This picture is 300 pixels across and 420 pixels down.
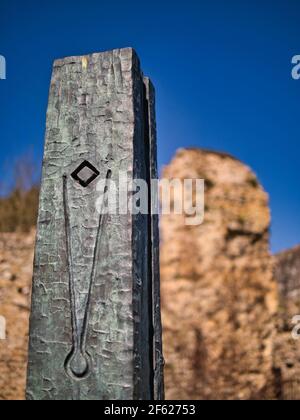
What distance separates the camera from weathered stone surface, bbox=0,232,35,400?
5211mm

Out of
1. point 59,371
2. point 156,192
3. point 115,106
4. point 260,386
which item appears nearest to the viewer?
point 59,371

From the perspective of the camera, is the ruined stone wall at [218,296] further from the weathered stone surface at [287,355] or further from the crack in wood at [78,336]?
the crack in wood at [78,336]

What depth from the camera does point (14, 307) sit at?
5.61 meters

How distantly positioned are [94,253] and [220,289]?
5.36 metres

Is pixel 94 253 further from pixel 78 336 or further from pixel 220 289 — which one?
pixel 220 289

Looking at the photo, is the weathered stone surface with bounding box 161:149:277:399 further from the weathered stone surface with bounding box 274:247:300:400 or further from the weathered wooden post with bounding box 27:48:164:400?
the weathered wooden post with bounding box 27:48:164:400

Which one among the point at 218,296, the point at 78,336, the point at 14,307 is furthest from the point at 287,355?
the point at 78,336

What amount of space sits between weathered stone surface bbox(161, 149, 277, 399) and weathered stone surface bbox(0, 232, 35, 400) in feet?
6.64

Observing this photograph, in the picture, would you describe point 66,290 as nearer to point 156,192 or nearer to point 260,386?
point 156,192

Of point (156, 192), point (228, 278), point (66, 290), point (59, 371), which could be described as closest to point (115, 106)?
point (156, 192)

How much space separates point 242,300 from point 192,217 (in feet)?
4.78

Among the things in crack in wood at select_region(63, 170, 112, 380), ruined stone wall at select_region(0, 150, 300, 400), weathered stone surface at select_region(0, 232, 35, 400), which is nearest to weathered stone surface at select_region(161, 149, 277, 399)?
ruined stone wall at select_region(0, 150, 300, 400)

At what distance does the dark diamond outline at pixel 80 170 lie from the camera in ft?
4.29

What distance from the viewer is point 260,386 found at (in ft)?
19.9
